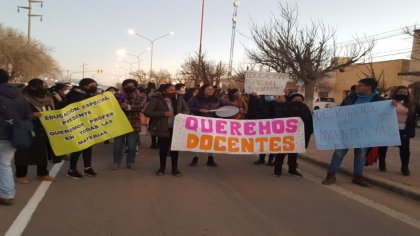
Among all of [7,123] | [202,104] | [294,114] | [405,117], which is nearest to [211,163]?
[202,104]

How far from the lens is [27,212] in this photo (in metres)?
5.39

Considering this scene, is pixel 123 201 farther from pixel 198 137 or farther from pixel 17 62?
pixel 17 62

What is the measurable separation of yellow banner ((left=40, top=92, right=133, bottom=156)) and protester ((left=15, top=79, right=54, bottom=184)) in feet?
0.53

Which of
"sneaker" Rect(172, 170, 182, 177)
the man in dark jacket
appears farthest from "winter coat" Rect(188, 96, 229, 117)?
the man in dark jacket

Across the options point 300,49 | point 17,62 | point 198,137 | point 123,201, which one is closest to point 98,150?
point 198,137

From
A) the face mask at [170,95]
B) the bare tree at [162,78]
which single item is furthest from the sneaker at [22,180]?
the bare tree at [162,78]

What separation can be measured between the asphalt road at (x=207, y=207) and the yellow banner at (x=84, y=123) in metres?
0.65

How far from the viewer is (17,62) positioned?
178ft

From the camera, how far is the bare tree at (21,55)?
52906 millimetres

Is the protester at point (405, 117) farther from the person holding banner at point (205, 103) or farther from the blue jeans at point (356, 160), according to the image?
A: the person holding banner at point (205, 103)

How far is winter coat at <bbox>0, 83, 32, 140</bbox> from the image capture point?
5.47 metres

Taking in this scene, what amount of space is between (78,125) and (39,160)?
35.7 inches

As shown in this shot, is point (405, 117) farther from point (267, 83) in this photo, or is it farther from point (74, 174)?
point (74, 174)

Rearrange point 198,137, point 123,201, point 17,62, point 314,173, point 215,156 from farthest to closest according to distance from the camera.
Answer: point 17,62, point 215,156, point 314,173, point 198,137, point 123,201
